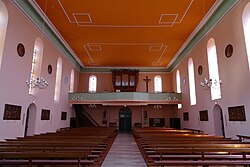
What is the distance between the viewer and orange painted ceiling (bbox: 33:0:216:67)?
359 inches

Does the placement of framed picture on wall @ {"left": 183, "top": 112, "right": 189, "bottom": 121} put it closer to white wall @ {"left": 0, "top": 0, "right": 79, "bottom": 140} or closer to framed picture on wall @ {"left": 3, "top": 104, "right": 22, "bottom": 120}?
white wall @ {"left": 0, "top": 0, "right": 79, "bottom": 140}

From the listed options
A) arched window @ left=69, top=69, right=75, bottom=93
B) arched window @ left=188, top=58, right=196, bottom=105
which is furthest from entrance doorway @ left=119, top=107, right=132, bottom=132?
arched window @ left=188, top=58, right=196, bottom=105

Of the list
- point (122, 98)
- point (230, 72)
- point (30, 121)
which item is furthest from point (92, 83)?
point (230, 72)

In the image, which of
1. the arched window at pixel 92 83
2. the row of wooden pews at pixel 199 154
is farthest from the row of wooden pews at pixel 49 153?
the arched window at pixel 92 83

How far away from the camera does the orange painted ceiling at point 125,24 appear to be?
9.12m

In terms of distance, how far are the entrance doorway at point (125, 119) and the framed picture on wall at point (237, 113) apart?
40.5 feet

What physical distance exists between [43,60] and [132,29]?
5.55 m

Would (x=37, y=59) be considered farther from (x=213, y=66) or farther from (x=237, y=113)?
(x=237, y=113)

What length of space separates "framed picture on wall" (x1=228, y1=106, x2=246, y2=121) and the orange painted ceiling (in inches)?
196

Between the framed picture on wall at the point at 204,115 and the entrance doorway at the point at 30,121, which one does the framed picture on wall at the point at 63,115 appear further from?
the framed picture on wall at the point at 204,115

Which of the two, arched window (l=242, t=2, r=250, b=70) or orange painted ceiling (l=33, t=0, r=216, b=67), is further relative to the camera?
orange painted ceiling (l=33, t=0, r=216, b=67)

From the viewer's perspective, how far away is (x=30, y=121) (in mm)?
10086

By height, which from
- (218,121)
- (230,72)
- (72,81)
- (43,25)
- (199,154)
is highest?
(43,25)

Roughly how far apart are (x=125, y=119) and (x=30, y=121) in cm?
1127
